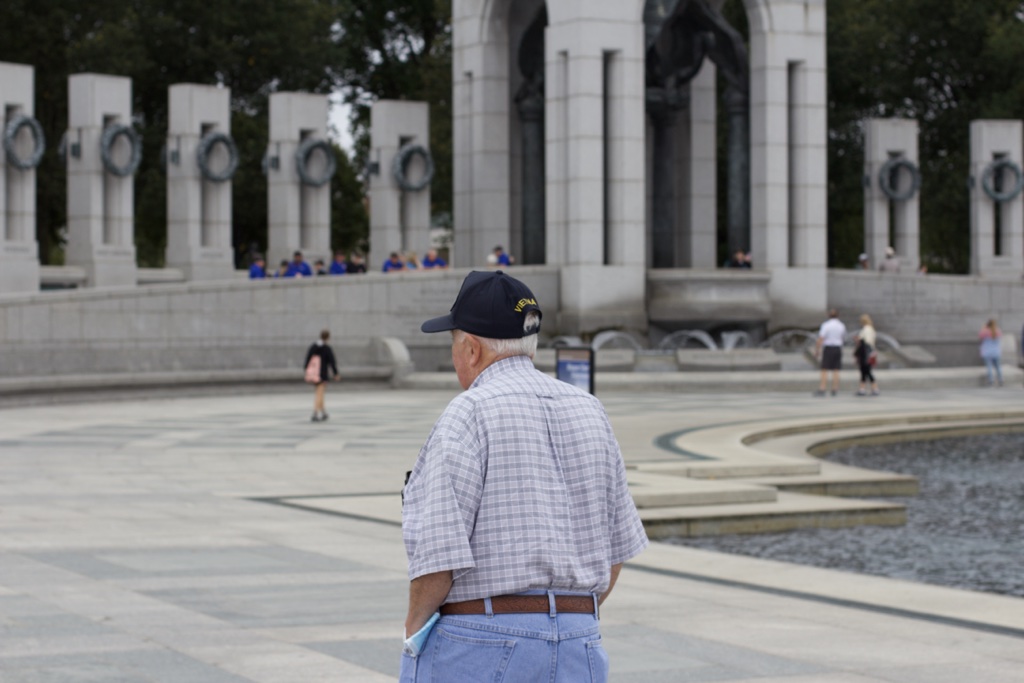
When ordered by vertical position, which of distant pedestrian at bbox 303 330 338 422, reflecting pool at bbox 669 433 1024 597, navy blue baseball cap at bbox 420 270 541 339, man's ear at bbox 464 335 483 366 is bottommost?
reflecting pool at bbox 669 433 1024 597

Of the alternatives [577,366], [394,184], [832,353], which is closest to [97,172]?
[394,184]

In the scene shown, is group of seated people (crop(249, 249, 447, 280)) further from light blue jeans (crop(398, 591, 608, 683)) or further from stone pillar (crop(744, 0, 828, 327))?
light blue jeans (crop(398, 591, 608, 683))

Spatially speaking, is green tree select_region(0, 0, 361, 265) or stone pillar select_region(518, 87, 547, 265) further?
green tree select_region(0, 0, 361, 265)

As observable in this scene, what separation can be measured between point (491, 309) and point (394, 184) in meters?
38.5

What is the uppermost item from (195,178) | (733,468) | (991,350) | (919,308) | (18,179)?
(195,178)

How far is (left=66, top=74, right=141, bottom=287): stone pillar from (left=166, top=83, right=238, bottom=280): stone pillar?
1.14 meters

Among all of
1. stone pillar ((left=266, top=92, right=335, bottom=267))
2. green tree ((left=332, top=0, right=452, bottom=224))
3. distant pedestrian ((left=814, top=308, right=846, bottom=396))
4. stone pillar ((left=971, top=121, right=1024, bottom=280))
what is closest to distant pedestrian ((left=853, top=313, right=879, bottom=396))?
distant pedestrian ((left=814, top=308, right=846, bottom=396))

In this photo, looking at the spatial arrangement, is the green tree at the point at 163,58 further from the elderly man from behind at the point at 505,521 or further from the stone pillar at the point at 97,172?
the elderly man from behind at the point at 505,521

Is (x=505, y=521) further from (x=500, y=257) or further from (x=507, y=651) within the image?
(x=500, y=257)

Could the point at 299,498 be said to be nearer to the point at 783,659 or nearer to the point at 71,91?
the point at 783,659

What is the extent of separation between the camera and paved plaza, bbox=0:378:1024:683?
7.43 m

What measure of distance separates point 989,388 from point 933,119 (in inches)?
1341

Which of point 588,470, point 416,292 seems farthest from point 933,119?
point 588,470

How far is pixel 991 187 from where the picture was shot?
49.8m
